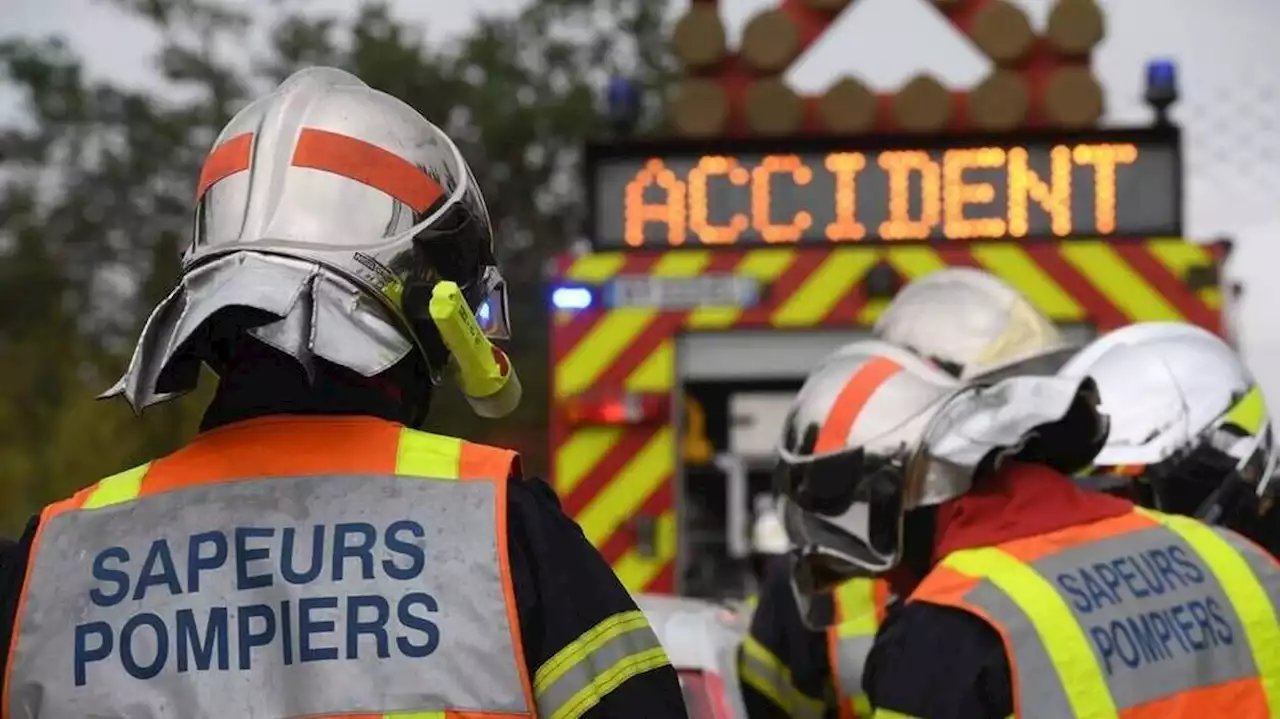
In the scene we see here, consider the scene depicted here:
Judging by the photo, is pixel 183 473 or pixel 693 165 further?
pixel 693 165

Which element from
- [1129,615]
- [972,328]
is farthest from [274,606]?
[972,328]

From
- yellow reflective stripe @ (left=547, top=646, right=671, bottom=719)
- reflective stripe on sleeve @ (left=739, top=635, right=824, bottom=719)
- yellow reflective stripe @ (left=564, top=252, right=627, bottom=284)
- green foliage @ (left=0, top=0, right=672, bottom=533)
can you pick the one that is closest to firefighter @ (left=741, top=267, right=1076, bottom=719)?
reflective stripe on sleeve @ (left=739, top=635, right=824, bottom=719)

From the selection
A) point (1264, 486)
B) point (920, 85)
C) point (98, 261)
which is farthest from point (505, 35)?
point (1264, 486)

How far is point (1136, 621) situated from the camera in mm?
2922

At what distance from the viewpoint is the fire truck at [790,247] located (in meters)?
6.47

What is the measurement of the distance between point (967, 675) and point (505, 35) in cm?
2758

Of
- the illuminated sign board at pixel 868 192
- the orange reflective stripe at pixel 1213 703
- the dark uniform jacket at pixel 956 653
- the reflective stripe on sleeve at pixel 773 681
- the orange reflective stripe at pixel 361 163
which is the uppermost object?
the illuminated sign board at pixel 868 192

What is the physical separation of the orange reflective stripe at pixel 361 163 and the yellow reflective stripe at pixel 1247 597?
1.39m

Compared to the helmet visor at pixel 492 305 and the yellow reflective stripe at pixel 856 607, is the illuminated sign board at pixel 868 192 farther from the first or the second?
Answer: the helmet visor at pixel 492 305

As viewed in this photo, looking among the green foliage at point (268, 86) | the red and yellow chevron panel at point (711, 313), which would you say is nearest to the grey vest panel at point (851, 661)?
the red and yellow chevron panel at point (711, 313)

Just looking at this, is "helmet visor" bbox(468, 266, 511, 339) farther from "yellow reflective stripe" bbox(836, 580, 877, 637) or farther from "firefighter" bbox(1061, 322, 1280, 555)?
"firefighter" bbox(1061, 322, 1280, 555)

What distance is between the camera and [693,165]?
21.3 feet

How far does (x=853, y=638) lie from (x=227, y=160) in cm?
191

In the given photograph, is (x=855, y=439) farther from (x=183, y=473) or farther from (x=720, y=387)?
(x=720, y=387)
